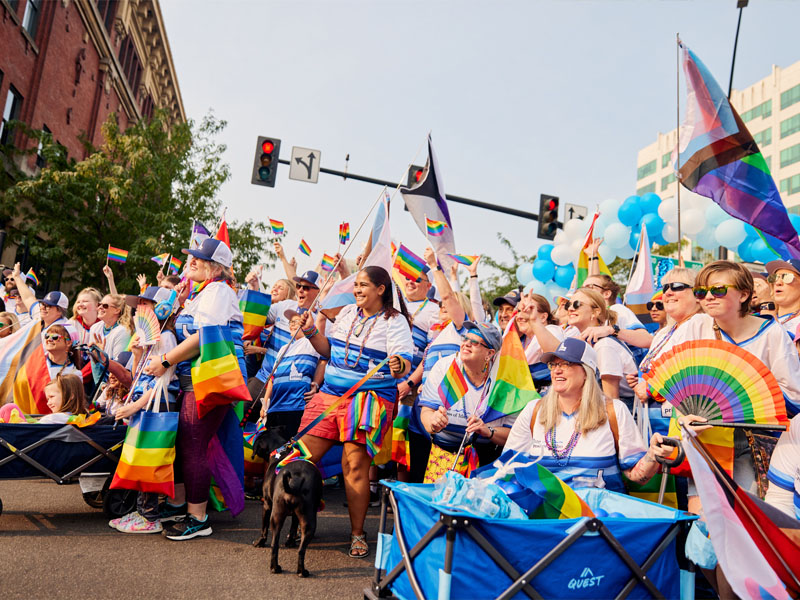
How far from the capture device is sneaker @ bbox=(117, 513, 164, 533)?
475cm

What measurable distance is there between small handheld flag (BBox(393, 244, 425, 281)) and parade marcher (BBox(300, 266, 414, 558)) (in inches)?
73.4

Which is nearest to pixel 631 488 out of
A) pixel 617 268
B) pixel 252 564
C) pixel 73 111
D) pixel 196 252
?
pixel 252 564

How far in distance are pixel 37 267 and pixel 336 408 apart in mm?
18243

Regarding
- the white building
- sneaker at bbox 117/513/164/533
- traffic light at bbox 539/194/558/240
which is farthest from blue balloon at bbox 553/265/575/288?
the white building

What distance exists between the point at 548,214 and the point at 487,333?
9.63 metres

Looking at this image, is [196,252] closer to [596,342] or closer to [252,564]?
[252,564]

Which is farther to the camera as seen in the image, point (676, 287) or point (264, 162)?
point (264, 162)

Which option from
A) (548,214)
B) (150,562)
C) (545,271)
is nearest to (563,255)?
(545,271)

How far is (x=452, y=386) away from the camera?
4.48 metres

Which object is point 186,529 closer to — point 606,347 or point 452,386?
point 452,386

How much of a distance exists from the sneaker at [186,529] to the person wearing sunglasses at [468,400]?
1744 mm

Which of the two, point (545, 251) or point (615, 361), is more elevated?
point (545, 251)

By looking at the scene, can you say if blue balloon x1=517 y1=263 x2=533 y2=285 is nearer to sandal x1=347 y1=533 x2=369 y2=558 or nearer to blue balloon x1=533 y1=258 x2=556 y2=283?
blue balloon x1=533 y1=258 x2=556 y2=283

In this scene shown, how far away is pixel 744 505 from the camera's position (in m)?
2.75
